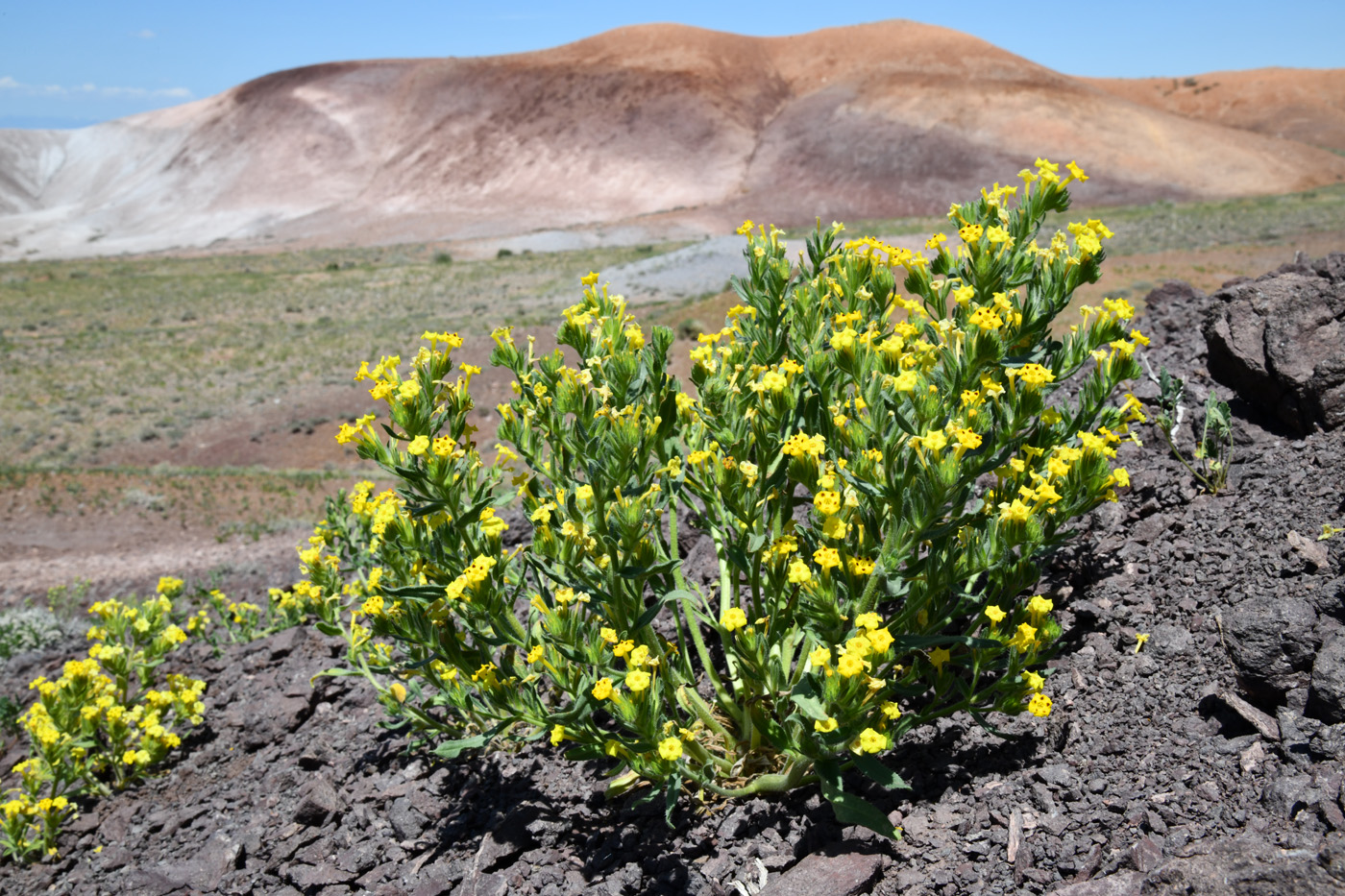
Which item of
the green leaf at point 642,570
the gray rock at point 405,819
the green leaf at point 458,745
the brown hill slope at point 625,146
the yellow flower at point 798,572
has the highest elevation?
the brown hill slope at point 625,146

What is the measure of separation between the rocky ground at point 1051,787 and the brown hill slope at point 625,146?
3657 centimetres

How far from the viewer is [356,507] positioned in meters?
2.85

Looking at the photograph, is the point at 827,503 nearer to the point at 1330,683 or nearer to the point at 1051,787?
the point at 1051,787

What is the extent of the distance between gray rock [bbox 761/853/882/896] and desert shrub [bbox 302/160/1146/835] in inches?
5.6

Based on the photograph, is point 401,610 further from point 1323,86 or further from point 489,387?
point 1323,86

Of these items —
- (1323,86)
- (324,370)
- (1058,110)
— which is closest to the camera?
(324,370)

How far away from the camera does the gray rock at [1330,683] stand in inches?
89.7

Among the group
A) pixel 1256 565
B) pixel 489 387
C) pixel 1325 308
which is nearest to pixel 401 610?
pixel 1256 565

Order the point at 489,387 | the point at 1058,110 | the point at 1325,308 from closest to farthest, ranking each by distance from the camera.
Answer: the point at 1325,308 → the point at 489,387 → the point at 1058,110

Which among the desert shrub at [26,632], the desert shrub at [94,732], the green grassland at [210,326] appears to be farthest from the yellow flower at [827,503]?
the green grassland at [210,326]

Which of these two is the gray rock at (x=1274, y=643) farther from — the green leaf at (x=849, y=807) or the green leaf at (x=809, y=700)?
the green leaf at (x=809, y=700)

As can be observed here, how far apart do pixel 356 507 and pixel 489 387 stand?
13.1m

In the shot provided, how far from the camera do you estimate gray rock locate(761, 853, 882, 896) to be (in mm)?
2373

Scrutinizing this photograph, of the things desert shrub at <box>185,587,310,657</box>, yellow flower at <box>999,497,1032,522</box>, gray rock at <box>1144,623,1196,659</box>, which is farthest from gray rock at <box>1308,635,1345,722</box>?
desert shrub at <box>185,587,310,657</box>
